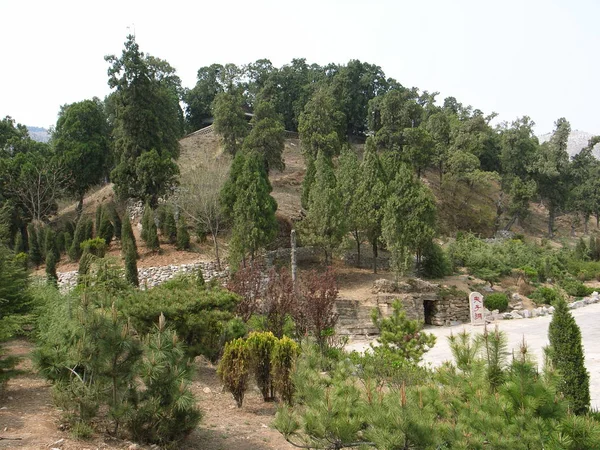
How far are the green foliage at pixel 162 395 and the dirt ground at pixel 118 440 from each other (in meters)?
0.24

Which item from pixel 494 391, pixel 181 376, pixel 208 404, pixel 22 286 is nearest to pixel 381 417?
pixel 494 391

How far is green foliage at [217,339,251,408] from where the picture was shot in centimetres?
877

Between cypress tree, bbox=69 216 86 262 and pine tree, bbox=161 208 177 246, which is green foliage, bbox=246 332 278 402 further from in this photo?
cypress tree, bbox=69 216 86 262

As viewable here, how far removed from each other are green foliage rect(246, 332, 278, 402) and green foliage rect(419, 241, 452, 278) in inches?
604

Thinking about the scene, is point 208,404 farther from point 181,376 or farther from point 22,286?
point 22,286

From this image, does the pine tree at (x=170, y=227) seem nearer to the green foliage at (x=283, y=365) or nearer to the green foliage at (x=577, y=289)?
the green foliage at (x=283, y=365)

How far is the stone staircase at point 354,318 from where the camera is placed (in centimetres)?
1887

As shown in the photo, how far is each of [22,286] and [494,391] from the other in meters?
7.72

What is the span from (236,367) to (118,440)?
2541 mm

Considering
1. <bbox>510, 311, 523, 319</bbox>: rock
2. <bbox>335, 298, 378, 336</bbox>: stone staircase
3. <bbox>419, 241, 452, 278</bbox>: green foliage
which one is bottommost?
<bbox>510, 311, 523, 319</bbox>: rock

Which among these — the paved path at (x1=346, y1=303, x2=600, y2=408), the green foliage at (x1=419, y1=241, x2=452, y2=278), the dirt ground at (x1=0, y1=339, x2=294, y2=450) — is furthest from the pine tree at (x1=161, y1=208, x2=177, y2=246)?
the dirt ground at (x1=0, y1=339, x2=294, y2=450)

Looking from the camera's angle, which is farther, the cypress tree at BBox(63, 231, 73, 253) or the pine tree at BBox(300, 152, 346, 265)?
the cypress tree at BBox(63, 231, 73, 253)

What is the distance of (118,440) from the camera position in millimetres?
6547

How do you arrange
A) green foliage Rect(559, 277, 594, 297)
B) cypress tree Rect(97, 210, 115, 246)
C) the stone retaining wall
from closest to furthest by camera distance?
the stone retaining wall, green foliage Rect(559, 277, 594, 297), cypress tree Rect(97, 210, 115, 246)
